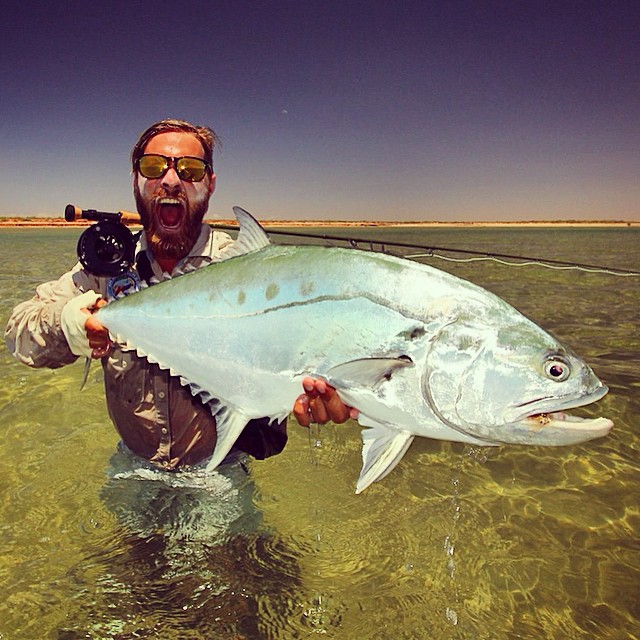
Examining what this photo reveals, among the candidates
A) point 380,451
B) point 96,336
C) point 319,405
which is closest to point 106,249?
point 96,336

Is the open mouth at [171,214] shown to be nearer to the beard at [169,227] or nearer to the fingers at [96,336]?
the beard at [169,227]

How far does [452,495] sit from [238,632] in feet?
6.86

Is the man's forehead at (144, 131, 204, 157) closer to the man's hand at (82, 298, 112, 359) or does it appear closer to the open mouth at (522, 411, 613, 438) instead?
the man's hand at (82, 298, 112, 359)

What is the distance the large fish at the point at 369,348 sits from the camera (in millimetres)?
1854

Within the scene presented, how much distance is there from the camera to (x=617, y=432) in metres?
5.11

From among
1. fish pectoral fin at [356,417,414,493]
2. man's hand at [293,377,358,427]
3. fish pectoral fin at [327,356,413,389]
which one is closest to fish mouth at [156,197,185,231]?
man's hand at [293,377,358,427]

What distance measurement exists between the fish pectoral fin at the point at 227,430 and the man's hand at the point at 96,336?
742mm

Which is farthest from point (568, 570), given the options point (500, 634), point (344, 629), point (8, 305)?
point (8, 305)

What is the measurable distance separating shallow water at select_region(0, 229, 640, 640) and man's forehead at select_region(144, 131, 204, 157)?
2.01 metres

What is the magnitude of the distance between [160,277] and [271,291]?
3.72 feet

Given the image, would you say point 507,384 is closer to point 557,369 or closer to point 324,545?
point 557,369

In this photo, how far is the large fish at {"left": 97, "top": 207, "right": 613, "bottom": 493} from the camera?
1854mm

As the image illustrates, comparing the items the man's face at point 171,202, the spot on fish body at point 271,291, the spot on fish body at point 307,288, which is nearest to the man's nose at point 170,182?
the man's face at point 171,202

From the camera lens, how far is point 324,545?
335cm
